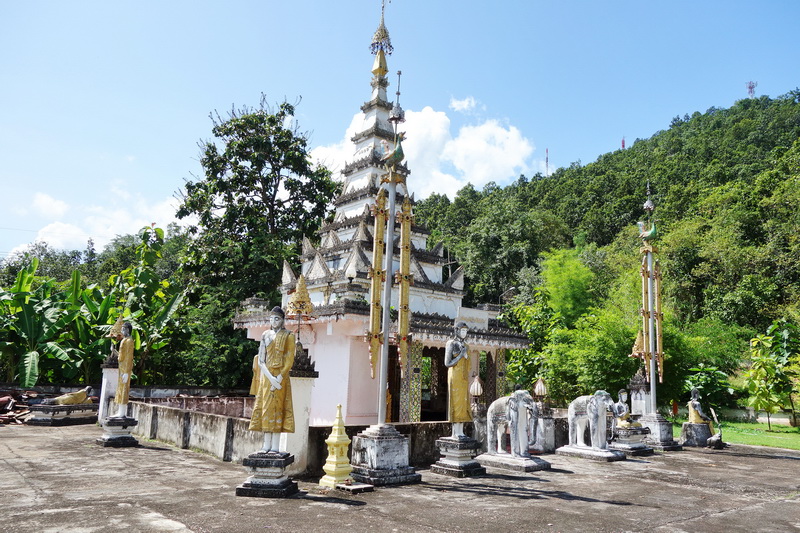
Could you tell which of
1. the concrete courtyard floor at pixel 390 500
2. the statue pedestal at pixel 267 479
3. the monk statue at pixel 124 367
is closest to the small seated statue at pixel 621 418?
the concrete courtyard floor at pixel 390 500

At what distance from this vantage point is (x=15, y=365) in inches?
821

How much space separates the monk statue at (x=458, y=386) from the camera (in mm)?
9227

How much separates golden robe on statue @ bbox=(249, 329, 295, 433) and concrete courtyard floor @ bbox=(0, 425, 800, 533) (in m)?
0.93

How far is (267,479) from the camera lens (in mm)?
7082

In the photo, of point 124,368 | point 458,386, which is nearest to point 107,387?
point 124,368

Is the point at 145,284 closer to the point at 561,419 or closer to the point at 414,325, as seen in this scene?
the point at 414,325

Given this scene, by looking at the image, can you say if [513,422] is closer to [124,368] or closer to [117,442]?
[117,442]

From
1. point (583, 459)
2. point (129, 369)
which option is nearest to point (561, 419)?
point (583, 459)

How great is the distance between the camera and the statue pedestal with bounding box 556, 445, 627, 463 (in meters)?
11.6

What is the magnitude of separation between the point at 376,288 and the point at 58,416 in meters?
12.6

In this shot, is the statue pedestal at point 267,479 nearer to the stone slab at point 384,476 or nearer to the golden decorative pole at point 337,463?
the golden decorative pole at point 337,463

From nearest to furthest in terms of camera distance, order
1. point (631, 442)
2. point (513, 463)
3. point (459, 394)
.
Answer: point (459, 394) < point (513, 463) < point (631, 442)

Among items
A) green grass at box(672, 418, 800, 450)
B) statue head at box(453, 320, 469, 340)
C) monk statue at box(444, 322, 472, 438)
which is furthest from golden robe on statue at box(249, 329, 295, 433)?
green grass at box(672, 418, 800, 450)

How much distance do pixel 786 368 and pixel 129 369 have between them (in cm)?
2212
